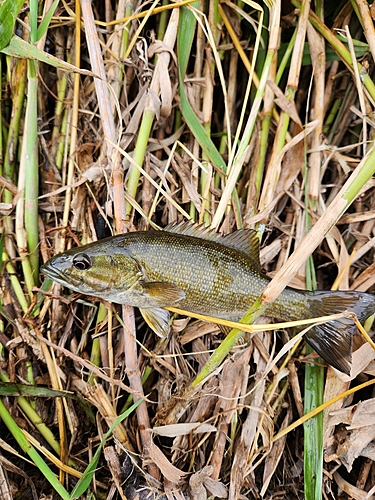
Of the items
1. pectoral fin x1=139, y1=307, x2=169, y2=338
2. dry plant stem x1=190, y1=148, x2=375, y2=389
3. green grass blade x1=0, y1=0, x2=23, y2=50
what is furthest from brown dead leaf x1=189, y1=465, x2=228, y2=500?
green grass blade x1=0, y1=0, x2=23, y2=50

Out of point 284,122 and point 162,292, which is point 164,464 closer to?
point 162,292

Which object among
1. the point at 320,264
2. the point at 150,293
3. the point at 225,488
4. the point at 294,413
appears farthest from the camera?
the point at 320,264

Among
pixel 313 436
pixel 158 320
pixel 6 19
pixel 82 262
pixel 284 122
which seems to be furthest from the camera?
pixel 284 122

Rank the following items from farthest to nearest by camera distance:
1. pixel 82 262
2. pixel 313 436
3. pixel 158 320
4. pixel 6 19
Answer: pixel 313 436, pixel 158 320, pixel 82 262, pixel 6 19

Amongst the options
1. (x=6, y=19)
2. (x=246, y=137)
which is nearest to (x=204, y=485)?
(x=246, y=137)

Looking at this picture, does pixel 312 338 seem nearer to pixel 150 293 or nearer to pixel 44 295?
pixel 150 293

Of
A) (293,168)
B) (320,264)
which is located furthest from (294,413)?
(293,168)

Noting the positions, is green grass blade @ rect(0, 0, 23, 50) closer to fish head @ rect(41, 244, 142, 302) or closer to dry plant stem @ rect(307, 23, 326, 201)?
fish head @ rect(41, 244, 142, 302)
